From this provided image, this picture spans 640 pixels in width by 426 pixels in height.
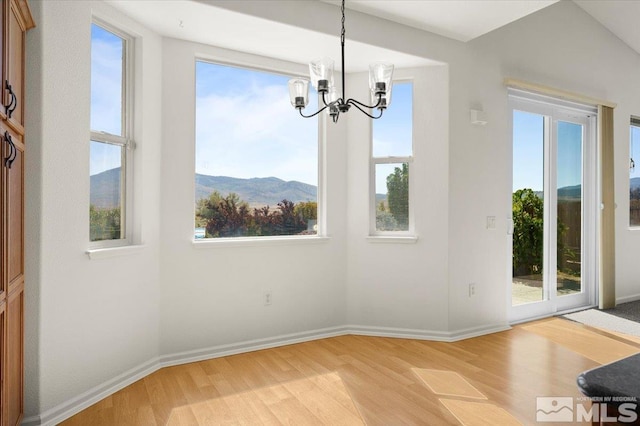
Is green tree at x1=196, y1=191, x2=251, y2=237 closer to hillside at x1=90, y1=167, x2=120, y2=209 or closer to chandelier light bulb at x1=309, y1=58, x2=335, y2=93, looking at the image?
hillside at x1=90, y1=167, x2=120, y2=209

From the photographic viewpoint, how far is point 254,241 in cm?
336

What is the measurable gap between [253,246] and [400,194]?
150 cm

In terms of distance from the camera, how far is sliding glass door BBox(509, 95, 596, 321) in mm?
4211

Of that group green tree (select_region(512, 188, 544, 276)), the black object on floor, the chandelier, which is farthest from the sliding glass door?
the chandelier

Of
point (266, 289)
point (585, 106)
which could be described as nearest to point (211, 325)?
point (266, 289)

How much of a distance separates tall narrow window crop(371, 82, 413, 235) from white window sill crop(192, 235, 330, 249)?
2.08 ft

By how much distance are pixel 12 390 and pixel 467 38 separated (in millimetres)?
4217

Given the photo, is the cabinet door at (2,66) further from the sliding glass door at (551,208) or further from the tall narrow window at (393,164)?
the sliding glass door at (551,208)

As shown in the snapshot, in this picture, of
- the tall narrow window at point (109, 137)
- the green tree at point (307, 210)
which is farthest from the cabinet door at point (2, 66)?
the green tree at point (307, 210)

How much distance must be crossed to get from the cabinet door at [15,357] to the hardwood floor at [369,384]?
0.33 m

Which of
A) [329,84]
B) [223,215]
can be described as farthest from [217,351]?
[329,84]

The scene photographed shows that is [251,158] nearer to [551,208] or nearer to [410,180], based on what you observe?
[410,180]

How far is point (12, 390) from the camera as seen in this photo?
1910mm

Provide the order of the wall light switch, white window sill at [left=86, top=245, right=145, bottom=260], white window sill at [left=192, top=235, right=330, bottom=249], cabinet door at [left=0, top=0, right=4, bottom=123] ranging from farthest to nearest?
1. the wall light switch
2. white window sill at [left=192, top=235, right=330, bottom=249]
3. white window sill at [left=86, top=245, right=145, bottom=260]
4. cabinet door at [left=0, top=0, right=4, bottom=123]
